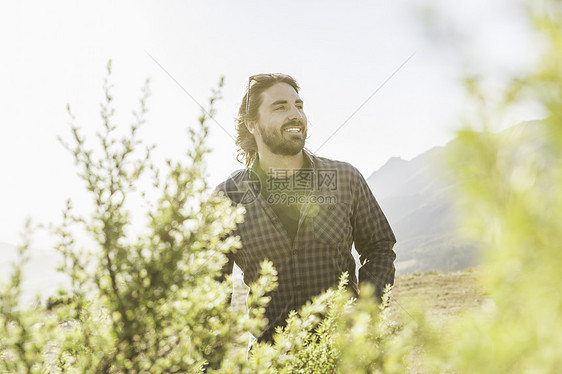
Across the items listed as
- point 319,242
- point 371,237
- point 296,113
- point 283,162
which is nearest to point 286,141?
point 283,162

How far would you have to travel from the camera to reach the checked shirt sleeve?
3.46 meters

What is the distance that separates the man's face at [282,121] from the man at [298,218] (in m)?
0.01

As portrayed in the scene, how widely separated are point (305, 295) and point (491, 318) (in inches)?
122

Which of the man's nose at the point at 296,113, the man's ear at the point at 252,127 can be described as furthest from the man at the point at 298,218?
the man's ear at the point at 252,127

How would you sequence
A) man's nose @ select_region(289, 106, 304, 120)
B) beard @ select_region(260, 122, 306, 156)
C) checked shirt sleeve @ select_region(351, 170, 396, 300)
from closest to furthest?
checked shirt sleeve @ select_region(351, 170, 396, 300) < beard @ select_region(260, 122, 306, 156) < man's nose @ select_region(289, 106, 304, 120)

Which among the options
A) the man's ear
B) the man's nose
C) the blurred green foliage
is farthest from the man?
the blurred green foliage

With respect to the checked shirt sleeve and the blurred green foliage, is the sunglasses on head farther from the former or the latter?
the blurred green foliage

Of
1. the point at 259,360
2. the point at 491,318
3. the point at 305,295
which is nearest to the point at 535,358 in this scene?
the point at 491,318

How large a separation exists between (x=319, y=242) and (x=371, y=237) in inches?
22.4

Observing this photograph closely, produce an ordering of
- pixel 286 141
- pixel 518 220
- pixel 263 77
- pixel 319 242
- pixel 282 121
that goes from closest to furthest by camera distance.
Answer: pixel 518 220 → pixel 319 242 → pixel 286 141 → pixel 282 121 → pixel 263 77

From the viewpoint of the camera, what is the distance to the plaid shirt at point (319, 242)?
3.49 metres

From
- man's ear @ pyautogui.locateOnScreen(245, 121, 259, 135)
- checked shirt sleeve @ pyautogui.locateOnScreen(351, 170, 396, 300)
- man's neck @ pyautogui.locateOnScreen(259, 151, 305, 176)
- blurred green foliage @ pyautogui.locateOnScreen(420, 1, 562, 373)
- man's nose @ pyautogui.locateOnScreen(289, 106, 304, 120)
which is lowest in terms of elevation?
checked shirt sleeve @ pyautogui.locateOnScreen(351, 170, 396, 300)

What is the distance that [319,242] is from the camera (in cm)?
357

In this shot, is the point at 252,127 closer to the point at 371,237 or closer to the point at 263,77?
the point at 263,77
